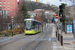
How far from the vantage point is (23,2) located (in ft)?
162

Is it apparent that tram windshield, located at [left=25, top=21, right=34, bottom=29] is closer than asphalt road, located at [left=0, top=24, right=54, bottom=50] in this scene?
No

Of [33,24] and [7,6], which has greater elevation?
[7,6]

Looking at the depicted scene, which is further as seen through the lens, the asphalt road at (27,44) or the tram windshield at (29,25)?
the tram windshield at (29,25)

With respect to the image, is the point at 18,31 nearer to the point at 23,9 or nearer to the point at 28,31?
the point at 28,31

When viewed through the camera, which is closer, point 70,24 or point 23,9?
point 70,24

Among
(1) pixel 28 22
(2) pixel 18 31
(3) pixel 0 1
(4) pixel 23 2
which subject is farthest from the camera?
(4) pixel 23 2

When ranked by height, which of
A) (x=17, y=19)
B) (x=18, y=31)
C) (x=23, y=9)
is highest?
(x=23, y=9)

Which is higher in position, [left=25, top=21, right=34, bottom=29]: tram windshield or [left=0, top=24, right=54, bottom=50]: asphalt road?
[left=25, top=21, right=34, bottom=29]: tram windshield

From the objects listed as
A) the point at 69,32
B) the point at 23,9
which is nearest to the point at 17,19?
the point at 23,9

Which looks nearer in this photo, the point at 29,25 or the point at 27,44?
the point at 27,44

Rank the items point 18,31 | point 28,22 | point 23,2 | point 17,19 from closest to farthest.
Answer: point 28,22 < point 18,31 < point 17,19 < point 23,2

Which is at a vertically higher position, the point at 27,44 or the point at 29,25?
the point at 29,25

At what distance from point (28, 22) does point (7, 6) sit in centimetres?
1537

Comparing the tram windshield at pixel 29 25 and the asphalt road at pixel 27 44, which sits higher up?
the tram windshield at pixel 29 25
